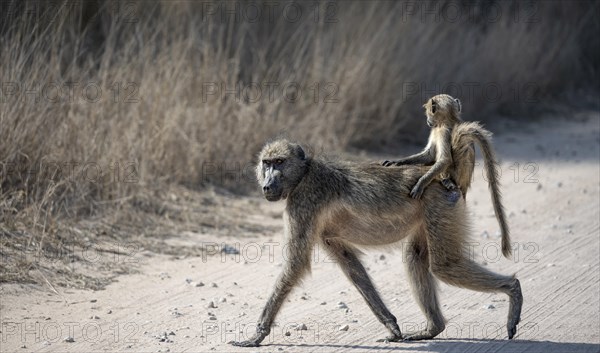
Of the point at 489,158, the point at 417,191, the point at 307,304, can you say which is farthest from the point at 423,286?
the point at 307,304

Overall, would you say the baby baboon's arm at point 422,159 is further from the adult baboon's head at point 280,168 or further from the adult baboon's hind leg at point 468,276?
the adult baboon's hind leg at point 468,276

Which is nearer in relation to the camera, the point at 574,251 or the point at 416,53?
the point at 574,251

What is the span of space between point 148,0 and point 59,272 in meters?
4.44

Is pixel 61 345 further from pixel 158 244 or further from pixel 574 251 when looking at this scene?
pixel 574 251

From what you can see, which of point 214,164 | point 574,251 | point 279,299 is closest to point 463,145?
point 279,299

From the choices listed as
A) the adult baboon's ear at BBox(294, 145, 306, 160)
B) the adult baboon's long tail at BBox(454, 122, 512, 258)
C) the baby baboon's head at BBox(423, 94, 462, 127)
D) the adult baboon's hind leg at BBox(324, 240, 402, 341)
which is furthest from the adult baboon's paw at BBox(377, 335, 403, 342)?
the baby baboon's head at BBox(423, 94, 462, 127)

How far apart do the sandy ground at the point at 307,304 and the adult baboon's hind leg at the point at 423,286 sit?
0.09 m

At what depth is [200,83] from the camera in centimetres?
964

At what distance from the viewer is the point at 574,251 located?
7344mm

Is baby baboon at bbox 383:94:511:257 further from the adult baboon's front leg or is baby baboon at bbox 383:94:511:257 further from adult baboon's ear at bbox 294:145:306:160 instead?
the adult baboon's front leg

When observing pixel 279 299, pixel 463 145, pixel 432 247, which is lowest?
pixel 279 299

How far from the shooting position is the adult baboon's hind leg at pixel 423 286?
5.29 meters

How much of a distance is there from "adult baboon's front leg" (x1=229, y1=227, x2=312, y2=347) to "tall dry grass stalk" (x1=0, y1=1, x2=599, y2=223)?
8.26 ft

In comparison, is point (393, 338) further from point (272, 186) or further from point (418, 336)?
point (272, 186)
